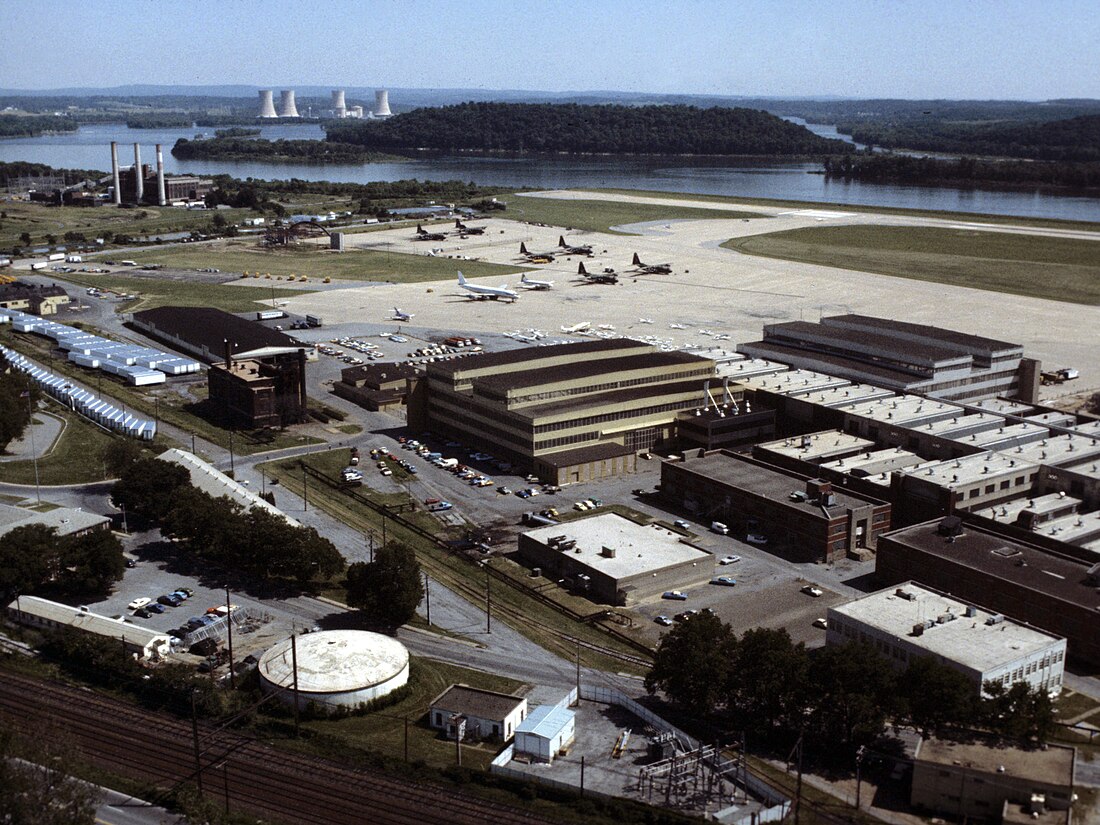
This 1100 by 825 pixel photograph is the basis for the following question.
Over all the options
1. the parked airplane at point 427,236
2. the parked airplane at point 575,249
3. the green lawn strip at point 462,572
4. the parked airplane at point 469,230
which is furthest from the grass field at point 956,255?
the green lawn strip at point 462,572

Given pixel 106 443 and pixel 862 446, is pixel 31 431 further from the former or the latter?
pixel 862 446

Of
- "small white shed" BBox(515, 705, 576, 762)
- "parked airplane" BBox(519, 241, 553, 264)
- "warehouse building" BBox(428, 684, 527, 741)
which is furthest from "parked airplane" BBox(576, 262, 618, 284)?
"small white shed" BBox(515, 705, 576, 762)

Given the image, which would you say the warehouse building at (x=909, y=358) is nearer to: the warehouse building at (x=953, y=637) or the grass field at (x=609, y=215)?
the warehouse building at (x=953, y=637)

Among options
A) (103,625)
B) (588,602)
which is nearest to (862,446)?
(588,602)

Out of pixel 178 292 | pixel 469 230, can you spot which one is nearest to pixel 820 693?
pixel 178 292

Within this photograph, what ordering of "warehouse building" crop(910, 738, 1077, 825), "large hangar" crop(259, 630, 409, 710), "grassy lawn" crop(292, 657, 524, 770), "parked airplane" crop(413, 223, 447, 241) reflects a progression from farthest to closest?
"parked airplane" crop(413, 223, 447, 241) → "large hangar" crop(259, 630, 409, 710) → "grassy lawn" crop(292, 657, 524, 770) → "warehouse building" crop(910, 738, 1077, 825)

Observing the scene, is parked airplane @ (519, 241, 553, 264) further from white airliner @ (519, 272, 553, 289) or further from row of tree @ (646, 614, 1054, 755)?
row of tree @ (646, 614, 1054, 755)

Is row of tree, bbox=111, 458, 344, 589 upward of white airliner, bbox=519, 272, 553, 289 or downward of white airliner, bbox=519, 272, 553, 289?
downward

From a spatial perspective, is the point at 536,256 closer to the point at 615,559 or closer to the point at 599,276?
the point at 599,276

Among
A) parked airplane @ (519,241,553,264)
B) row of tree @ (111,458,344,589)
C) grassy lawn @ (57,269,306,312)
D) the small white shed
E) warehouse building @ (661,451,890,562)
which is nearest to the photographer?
the small white shed
